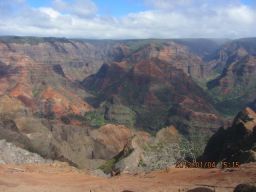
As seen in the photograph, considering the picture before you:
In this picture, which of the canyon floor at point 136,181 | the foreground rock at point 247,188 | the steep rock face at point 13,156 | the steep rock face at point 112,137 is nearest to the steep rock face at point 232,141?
the steep rock face at point 13,156

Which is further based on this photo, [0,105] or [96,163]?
[0,105]

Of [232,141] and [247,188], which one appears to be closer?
[247,188]

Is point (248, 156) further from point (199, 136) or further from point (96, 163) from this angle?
point (199, 136)

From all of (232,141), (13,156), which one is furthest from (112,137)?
(13,156)

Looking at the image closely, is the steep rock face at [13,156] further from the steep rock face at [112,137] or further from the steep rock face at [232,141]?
the steep rock face at [112,137]

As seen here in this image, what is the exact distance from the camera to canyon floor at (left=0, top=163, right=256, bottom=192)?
3481 centimetres

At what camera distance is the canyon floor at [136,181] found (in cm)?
3481

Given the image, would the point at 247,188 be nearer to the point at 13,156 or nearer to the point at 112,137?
the point at 13,156

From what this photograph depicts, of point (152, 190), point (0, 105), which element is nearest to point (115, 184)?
point (152, 190)

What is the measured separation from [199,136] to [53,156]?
102178mm

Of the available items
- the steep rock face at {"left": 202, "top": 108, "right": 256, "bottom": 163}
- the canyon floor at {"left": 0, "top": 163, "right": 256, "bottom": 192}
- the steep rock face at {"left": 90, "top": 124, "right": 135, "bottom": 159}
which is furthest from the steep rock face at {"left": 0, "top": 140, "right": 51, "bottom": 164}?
the steep rock face at {"left": 90, "top": 124, "right": 135, "bottom": 159}

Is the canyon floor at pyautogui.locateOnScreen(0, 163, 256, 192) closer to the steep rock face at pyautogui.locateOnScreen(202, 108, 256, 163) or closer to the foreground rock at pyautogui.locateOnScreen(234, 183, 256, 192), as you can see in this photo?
the foreground rock at pyautogui.locateOnScreen(234, 183, 256, 192)

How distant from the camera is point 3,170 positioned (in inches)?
1793

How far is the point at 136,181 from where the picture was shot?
39469 mm
